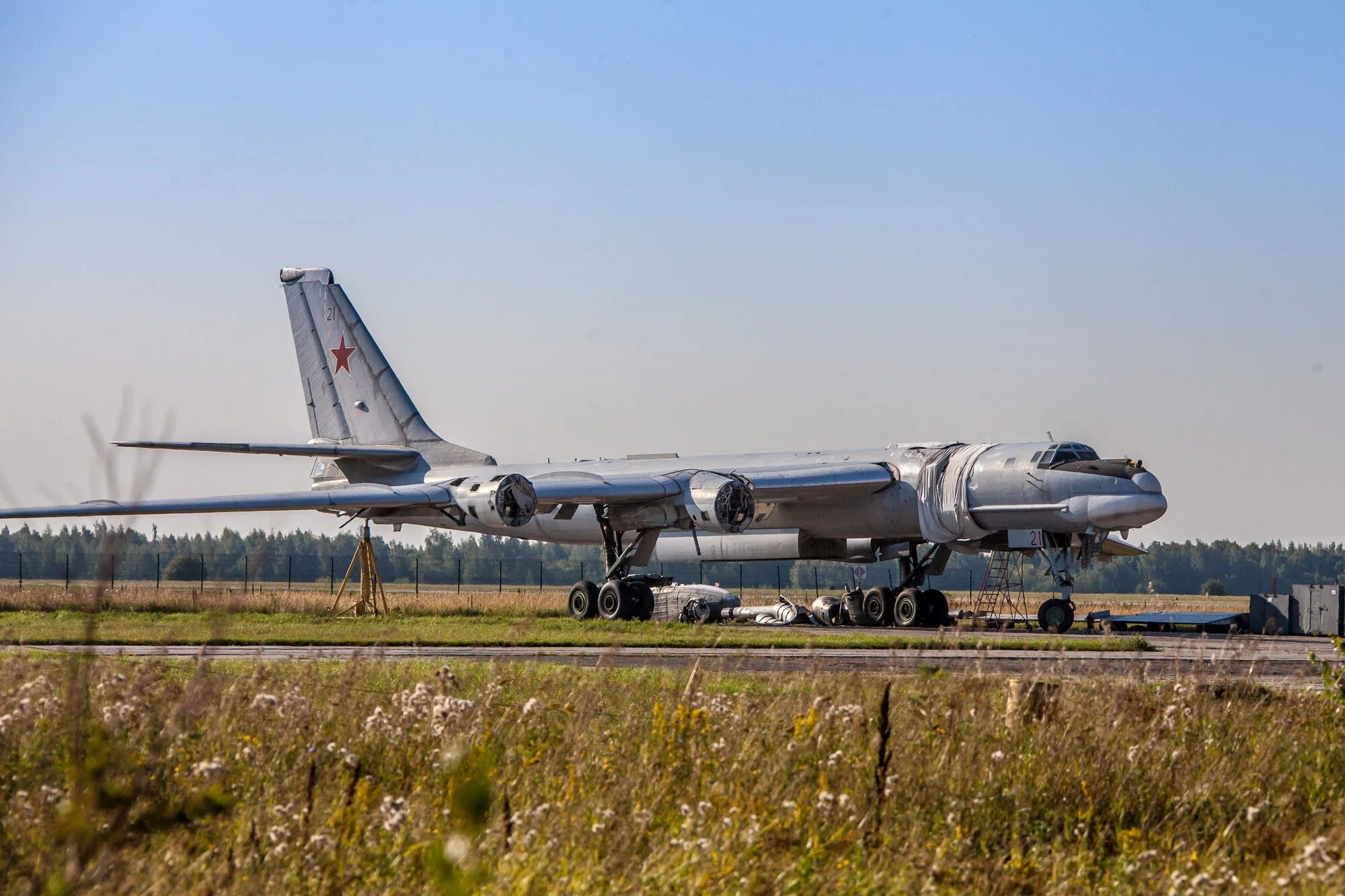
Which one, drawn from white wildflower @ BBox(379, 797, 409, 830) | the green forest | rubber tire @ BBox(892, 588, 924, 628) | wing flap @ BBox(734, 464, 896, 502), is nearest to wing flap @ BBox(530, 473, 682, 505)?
wing flap @ BBox(734, 464, 896, 502)

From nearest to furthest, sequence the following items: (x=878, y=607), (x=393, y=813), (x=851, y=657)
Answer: (x=393, y=813) < (x=851, y=657) < (x=878, y=607)

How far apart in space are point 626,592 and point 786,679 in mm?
17014

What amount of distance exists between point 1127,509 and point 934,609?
4662 millimetres

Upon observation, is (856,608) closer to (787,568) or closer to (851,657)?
(851,657)

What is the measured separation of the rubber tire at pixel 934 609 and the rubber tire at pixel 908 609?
0.13 meters

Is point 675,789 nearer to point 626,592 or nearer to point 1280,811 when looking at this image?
point 1280,811

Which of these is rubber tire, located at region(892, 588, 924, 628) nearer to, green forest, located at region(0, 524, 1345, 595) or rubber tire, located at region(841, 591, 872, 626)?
rubber tire, located at region(841, 591, 872, 626)

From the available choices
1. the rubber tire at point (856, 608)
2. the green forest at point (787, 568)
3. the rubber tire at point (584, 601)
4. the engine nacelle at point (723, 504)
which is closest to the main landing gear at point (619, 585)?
the rubber tire at point (584, 601)

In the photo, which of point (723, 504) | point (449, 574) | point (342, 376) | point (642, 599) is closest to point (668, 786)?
point (723, 504)

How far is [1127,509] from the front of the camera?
84.6 feet

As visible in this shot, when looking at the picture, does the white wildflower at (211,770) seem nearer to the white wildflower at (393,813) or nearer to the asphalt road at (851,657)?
the white wildflower at (393,813)

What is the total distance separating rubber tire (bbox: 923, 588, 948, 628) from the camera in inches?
1131

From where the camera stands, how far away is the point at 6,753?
262 inches

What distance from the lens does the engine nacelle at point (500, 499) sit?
2658cm
